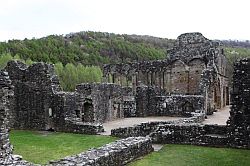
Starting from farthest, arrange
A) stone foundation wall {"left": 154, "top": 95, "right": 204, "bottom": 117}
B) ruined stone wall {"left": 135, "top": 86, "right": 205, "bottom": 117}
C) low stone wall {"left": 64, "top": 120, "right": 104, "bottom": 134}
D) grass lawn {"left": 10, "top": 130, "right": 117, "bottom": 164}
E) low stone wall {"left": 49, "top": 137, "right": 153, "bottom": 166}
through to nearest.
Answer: ruined stone wall {"left": 135, "top": 86, "right": 205, "bottom": 117} < stone foundation wall {"left": 154, "top": 95, "right": 204, "bottom": 117} < low stone wall {"left": 64, "top": 120, "right": 104, "bottom": 134} < grass lawn {"left": 10, "top": 130, "right": 117, "bottom": 164} < low stone wall {"left": 49, "top": 137, "right": 153, "bottom": 166}

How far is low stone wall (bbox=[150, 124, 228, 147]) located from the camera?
19578 millimetres

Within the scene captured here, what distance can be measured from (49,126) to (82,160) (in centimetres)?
1385

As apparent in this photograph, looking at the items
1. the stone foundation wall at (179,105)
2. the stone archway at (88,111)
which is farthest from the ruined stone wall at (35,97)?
the stone foundation wall at (179,105)

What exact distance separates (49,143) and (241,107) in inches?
391

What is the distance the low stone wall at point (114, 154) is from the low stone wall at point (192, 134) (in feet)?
8.15

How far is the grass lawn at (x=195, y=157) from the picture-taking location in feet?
51.3

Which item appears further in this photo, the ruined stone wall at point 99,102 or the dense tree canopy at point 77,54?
the dense tree canopy at point 77,54

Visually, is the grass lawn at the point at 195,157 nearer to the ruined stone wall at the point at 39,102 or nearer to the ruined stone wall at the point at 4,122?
the ruined stone wall at the point at 4,122

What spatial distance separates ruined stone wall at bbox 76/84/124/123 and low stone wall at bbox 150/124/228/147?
345 inches

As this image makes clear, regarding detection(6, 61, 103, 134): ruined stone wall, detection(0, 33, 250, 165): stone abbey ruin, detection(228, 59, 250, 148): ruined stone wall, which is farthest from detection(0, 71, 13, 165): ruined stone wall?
detection(6, 61, 103, 134): ruined stone wall

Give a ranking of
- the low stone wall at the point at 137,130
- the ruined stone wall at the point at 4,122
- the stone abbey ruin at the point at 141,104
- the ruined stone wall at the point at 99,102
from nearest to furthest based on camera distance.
Answer: 1. the ruined stone wall at the point at 4,122
2. the stone abbey ruin at the point at 141,104
3. the low stone wall at the point at 137,130
4. the ruined stone wall at the point at 99,102

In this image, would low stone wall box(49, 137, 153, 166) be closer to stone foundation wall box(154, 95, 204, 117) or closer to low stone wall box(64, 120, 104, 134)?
low stone wall box(64, 120, 104, 134)

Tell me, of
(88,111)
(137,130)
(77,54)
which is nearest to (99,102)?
(88,111)

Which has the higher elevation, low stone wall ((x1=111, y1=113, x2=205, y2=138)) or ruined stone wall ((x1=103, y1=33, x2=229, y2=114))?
ruined stone wall ((x1=103, y1=33, x2=229, y2=114))
